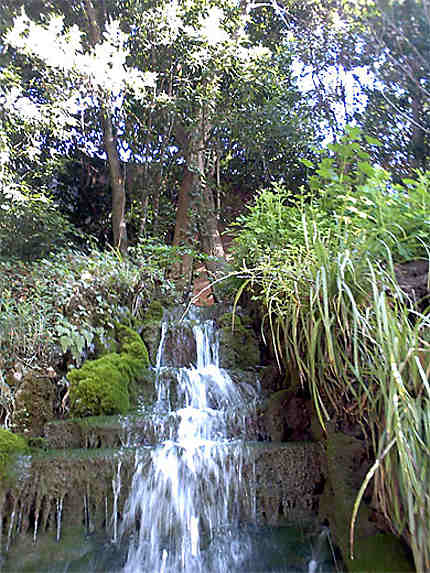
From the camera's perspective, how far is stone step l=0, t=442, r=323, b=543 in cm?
270

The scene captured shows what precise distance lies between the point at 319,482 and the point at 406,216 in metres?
1.82

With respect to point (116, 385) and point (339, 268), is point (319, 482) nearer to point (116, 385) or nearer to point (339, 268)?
point (339, 268)

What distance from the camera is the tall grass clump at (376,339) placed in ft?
5.56

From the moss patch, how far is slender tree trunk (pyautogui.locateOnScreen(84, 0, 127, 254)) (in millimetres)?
3594

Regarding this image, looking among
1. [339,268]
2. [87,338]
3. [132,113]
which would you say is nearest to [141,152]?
[132,113]

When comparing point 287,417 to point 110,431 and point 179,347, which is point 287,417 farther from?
point 179,347

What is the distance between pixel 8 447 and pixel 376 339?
8.05ft

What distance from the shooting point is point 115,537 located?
2664 millimetres

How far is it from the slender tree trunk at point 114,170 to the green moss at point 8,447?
4.57m

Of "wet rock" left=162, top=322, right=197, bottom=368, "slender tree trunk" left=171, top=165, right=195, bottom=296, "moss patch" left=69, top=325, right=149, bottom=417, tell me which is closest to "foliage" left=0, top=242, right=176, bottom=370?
"moss patch" left=69, top=325, right=149, bottom=417

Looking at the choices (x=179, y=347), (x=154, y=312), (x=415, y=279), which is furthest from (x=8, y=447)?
(x=415, y=279)

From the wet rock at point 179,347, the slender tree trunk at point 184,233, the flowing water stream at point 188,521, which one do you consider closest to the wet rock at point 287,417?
the flowing water stream at point 188,521

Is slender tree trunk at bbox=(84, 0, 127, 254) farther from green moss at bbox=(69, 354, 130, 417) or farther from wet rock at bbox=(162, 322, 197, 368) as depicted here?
green moss at bbox=(69, 354, 130, 417)

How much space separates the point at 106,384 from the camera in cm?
352
